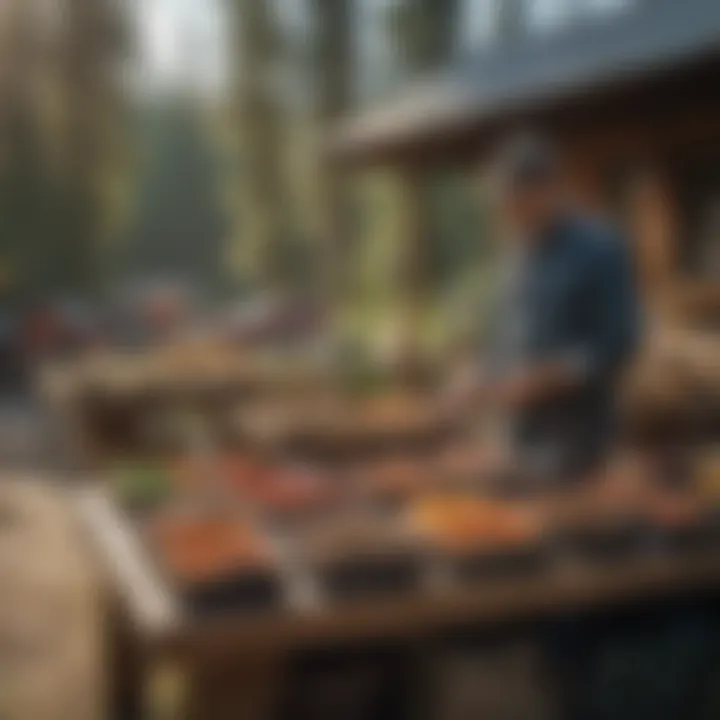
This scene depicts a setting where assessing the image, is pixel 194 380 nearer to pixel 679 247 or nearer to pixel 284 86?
pixel 284 86

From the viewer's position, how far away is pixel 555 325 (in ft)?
3.60

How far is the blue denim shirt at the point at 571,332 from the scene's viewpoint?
109 cm

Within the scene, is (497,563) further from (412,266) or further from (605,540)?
(412,266)

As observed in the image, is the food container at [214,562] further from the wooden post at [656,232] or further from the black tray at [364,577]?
the wooden post at [656,232]

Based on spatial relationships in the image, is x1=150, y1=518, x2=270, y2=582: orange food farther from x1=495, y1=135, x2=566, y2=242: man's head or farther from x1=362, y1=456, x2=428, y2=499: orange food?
x1=495, y1=135, x2=566, y2=242: man's head

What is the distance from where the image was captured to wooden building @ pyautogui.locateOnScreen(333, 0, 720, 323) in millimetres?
1058

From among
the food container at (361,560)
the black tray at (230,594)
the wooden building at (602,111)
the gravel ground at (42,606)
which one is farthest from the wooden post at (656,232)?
the gravel ground at (42,606)

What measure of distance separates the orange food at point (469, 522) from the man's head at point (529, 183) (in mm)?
227

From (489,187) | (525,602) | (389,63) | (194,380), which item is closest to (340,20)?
(389,63)

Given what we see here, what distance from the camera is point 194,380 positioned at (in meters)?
1.05

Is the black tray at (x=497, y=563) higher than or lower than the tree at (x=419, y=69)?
lower

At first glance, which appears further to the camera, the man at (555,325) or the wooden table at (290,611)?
the man at (555,325)

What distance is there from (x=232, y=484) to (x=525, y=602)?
0.84ft

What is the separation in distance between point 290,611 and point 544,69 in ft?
1.58
